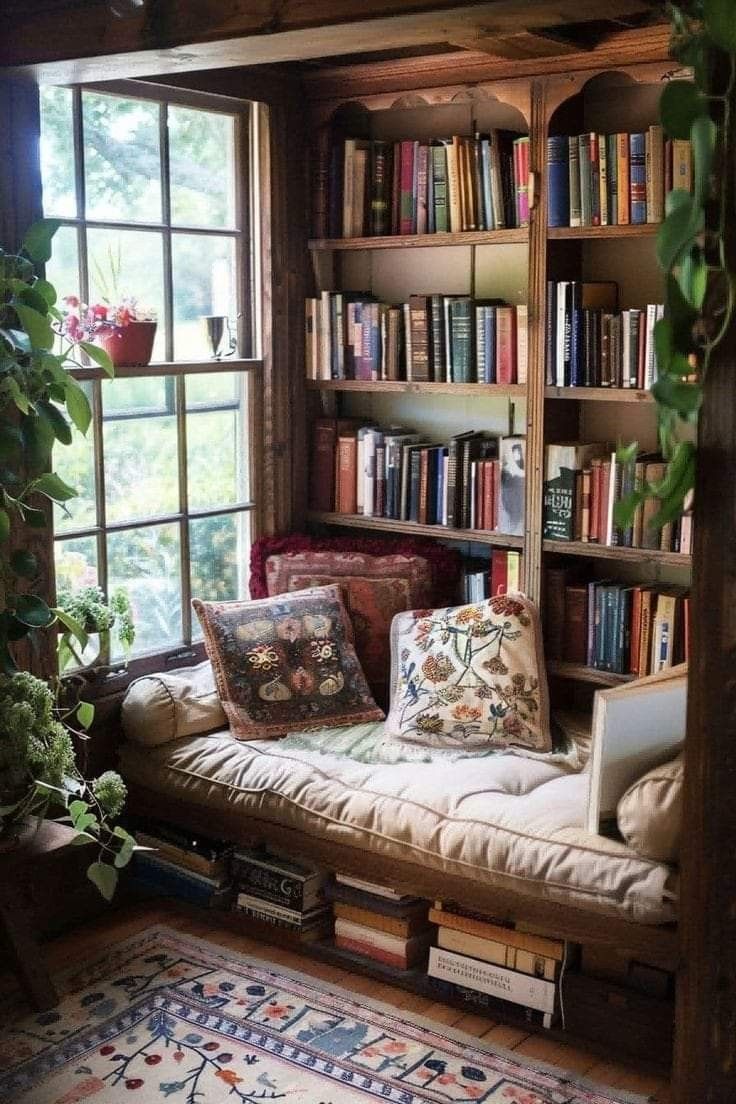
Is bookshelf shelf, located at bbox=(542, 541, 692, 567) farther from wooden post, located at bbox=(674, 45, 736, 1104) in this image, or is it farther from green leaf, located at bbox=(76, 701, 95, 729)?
wooden post, located at bbox=(674, 45, 736, 1104)

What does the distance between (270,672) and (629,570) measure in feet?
3.57

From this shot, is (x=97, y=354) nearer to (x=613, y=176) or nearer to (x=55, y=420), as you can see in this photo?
(x=55, y=420)

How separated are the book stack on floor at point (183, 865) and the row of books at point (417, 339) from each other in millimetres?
1505

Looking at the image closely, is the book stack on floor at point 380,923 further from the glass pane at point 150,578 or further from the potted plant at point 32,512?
the glass pane at point 150,578

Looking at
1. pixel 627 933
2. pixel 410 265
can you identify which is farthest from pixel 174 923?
pixel 410 265

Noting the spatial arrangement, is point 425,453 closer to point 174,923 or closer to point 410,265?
point 410,265

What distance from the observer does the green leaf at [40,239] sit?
124 inches

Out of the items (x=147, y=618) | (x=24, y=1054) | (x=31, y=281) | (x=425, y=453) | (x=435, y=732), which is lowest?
(x=24, y=1054)

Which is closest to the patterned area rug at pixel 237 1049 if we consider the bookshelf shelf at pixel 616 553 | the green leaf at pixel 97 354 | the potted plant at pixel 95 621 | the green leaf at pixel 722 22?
the potted plant at pixel 95 621

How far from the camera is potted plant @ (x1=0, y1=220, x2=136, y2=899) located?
123 inches

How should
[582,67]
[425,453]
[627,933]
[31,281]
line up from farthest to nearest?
[425,453] < [582,67] < [31,281] < [627,933]

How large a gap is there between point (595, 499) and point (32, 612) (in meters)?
1.56

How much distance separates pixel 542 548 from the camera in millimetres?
3881

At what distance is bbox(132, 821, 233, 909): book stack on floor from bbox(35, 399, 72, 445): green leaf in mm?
1208
